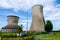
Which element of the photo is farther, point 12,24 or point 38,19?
point 38,19

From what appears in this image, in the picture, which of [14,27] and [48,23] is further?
[14,27]

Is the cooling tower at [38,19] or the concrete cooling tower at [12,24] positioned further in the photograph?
the cooling tower at [38,19]

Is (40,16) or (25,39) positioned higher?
(40,16)

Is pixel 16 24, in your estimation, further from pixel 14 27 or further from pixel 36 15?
pixel 36 15

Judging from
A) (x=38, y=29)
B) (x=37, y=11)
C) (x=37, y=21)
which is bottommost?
(x=38, y=29)

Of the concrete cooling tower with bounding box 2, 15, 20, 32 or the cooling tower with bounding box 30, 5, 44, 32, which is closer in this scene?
the concrete cooling tower with bounding box 2, 15, 20, 32

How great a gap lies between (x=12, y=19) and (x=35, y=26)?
5.57 metres

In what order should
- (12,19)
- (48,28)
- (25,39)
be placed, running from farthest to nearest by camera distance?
(12,19) → (48,28) → (25,39)

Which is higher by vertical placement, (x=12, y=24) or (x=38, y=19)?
(x=38, y=19)

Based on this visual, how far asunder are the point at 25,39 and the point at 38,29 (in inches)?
816

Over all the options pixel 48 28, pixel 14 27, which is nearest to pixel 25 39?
pixel 48 28

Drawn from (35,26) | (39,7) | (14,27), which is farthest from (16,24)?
(39,7)

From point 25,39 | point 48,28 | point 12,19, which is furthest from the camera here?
point 12,19

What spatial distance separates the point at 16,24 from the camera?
95.3ft
